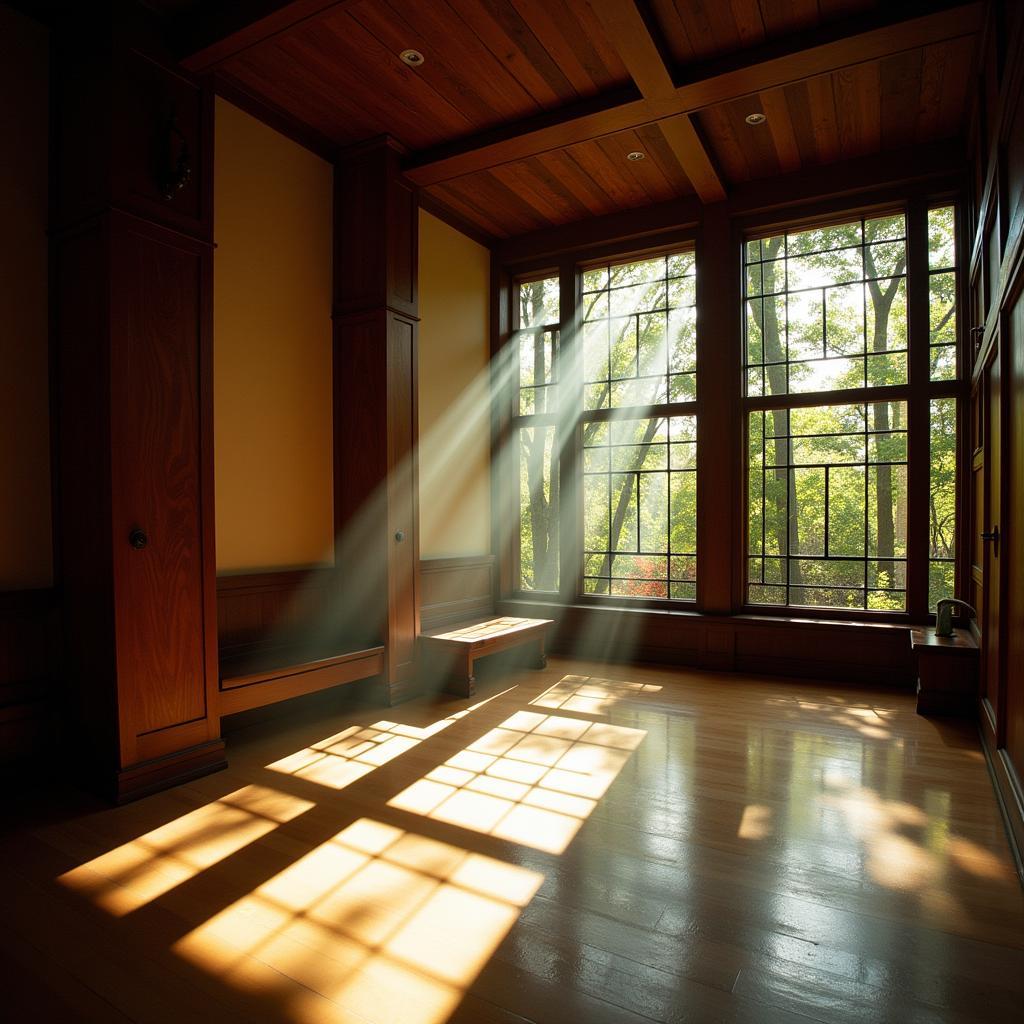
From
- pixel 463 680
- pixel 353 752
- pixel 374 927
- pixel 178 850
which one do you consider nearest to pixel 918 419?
pixel 463 680

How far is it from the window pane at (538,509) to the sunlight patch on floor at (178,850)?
3.28 m

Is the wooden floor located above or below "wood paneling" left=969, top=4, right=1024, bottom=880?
below

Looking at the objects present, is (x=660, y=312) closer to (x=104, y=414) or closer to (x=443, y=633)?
(x=443, y=633)

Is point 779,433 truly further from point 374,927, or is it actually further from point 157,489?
point 374,927

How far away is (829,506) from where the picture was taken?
460 cm

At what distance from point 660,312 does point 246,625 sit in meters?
3.76

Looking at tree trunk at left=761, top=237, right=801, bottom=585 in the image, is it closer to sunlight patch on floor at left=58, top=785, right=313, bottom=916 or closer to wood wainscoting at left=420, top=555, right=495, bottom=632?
wood wainscoting at left=420, top=555, right=495, bottom=632

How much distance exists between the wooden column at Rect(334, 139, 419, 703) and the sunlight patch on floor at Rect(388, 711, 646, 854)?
3.39 feet

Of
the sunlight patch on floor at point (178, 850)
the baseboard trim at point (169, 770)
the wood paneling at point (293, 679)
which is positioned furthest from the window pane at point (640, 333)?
the sunlight patch on floor at point (178, 850)

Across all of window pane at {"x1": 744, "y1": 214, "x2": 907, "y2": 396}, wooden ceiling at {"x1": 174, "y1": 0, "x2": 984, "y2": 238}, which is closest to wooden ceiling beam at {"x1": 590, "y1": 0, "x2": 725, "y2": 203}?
wooden ceiling at {"x1": 174, "y1": 0, "x2": 984, "y2": 238}

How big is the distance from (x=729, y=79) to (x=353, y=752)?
153 inches

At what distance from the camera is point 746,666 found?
480cm

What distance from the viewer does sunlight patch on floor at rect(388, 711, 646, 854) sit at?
251 centimetres

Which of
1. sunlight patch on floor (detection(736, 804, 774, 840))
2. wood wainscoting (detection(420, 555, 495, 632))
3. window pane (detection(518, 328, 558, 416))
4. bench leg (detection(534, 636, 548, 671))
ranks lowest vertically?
sunlight patch on floor (detection(736, 804, 774, 840))
